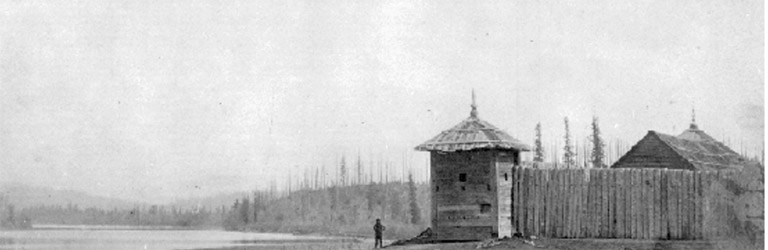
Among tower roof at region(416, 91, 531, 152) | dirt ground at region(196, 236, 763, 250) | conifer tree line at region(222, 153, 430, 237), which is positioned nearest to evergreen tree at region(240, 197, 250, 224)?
conifer tree line at region(222, 153, 430, 237)

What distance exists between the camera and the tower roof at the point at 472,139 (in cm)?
3056

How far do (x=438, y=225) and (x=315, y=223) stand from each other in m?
40.7

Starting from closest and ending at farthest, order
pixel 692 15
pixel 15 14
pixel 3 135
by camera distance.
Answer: pixel 692 15 → pixel 15 14 → pixel 3 135

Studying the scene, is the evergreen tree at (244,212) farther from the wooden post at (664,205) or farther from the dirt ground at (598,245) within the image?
the wooden post at (664,205)

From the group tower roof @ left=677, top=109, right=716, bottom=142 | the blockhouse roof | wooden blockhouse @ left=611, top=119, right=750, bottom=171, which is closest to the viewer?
wooden blockhouse @ left=611, top=119, right=750, bottom=171

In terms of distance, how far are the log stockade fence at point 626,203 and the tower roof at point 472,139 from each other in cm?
99

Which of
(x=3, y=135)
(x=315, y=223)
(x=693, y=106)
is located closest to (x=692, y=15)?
(x=693, y=106)

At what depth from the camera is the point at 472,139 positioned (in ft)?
102

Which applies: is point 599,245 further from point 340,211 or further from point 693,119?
point 340,211

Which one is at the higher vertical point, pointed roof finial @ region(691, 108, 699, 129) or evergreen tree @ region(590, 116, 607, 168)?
pointed roof finial @ region(691, 108, 699, 129)

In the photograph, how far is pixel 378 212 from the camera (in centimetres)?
7525

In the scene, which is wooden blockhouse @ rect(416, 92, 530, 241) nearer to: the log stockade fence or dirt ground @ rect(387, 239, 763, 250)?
the log stockade fence

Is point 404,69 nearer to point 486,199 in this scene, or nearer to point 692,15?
point 486,199

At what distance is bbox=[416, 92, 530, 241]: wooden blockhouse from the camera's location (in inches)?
1196
